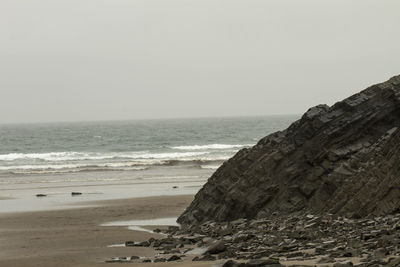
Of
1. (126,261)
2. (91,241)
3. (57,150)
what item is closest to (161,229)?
(91,241)

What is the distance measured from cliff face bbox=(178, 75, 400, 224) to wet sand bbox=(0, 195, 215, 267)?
351 cm

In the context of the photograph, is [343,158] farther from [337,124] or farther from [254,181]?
[254,181]

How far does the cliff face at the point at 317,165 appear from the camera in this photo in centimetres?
1947

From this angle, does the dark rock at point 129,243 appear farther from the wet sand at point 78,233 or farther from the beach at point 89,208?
the wet sand at point 78,233

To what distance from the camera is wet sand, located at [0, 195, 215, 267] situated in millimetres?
17297

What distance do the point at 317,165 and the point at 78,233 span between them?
8.81 m

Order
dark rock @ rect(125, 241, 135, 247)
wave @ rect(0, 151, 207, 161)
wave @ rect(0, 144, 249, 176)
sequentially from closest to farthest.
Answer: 1. dark rock @ rect(125, 241, 135, 247)
2. wave @ rect(0, 144, 249, 176)
3. wave @ rect(0, 151, 207, 161)

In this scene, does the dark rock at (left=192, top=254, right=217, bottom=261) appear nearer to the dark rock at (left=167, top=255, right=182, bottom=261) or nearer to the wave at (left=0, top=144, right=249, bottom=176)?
the dark rock at (left=167, top=255, right=182, bottom=261)

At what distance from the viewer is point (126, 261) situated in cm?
1608

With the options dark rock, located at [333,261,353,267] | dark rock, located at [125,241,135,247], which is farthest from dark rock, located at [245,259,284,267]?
dark rock, located at [125,241,135,247]

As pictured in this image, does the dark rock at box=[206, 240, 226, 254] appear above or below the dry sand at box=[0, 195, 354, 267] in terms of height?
above

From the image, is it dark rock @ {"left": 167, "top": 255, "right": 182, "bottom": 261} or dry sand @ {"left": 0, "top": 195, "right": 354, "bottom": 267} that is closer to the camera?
dark rock @ {"left": 167, "top": 255, "right": 182, "bottom": 261}

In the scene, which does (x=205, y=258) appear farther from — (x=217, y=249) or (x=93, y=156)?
(x=93, y=156)

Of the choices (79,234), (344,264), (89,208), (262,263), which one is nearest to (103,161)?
(89,208)
